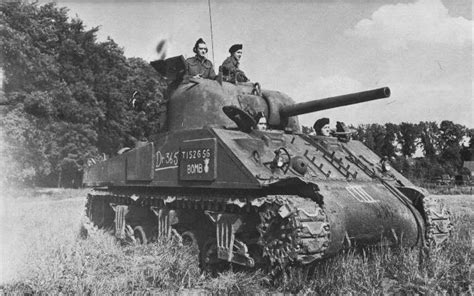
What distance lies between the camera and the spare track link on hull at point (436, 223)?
846 centimetres

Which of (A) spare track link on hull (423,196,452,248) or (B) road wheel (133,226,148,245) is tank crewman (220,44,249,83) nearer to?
(B) road wheel (133,226,148,245)

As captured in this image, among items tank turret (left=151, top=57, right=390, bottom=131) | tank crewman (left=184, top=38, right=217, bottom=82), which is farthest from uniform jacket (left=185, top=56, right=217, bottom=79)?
tank turret (left=151, top=57, right=390, bottom=131)

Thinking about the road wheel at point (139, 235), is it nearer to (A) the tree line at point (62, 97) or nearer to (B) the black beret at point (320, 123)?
(A) the tree line at point (62, 97)

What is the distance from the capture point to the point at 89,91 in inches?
1345

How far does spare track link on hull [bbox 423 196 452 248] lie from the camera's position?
333 inches

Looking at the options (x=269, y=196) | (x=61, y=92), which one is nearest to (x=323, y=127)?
(x=269, y=196)

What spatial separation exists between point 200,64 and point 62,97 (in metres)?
22.9

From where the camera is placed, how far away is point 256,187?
7250 mm

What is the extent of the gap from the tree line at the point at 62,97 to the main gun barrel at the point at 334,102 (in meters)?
3.59

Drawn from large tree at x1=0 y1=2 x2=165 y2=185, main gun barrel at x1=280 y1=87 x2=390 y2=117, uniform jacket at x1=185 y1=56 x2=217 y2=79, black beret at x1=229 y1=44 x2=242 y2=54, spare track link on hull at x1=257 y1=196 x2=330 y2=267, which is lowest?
spare track link on hull at x1=257 y1=196 x2=330 y2=267

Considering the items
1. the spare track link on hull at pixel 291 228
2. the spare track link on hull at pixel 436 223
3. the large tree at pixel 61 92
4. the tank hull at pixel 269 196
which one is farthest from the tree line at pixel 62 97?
the spare track link on hull at pixel 436 223

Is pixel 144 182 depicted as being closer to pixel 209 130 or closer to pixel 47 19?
pixel 209 130

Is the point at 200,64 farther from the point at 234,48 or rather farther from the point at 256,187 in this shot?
the point at 256,187

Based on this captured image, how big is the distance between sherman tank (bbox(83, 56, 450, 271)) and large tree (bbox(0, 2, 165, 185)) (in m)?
10.1
